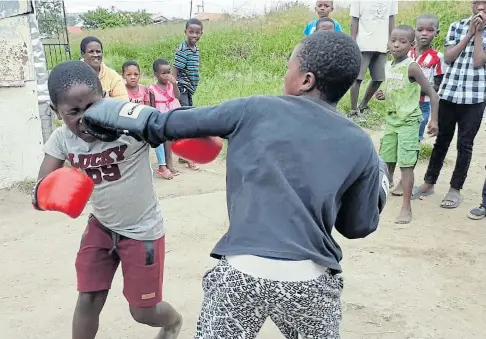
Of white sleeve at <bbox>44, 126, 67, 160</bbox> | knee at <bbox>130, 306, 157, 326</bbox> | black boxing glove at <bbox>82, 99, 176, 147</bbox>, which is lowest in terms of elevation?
knee at <bbox>130, 306, 157, 326</bbox>

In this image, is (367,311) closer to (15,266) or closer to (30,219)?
Result: (15,266)

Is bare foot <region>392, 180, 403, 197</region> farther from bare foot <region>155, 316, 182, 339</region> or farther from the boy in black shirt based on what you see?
the boy in black shirt

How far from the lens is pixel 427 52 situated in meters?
5.14

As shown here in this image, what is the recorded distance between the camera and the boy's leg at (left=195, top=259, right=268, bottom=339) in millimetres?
1645

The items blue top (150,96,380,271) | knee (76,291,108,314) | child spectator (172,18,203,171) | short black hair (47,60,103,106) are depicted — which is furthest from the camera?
child spectator (172,18,203,171)

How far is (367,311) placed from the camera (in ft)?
10.8

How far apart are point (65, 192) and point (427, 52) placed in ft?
13.2

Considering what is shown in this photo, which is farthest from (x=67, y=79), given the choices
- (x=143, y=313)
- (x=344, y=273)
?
(x=344, y=273)

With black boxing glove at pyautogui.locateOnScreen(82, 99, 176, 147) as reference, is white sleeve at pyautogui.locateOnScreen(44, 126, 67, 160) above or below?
Answer: below

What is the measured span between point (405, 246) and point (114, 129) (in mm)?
2929

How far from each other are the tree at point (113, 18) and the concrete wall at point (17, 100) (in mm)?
30564

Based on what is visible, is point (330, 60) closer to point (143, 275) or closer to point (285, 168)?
point (285, 168)

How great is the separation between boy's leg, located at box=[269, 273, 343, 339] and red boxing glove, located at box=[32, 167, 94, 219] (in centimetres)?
Result: 87

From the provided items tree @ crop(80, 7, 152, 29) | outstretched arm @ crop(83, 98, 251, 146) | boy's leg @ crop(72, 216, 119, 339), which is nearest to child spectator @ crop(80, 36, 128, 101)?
boy's leg @ crop(72, 216, 119, 339)
